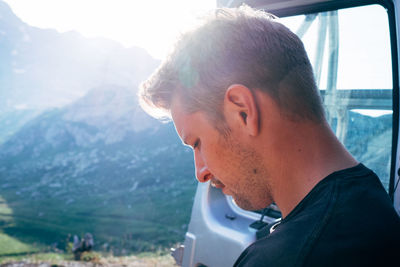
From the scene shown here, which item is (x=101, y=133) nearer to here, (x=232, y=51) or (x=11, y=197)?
(x=11, y=197)

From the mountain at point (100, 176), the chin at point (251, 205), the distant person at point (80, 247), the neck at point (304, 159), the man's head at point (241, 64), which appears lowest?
the mountain at point (100, 176)

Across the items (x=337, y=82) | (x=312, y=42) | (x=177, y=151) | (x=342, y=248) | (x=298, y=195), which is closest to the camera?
(x=342, y=248)

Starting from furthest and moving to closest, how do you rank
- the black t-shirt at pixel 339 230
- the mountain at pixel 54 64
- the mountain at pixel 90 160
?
the mountain at pixel 54 64 → the mountain at pixel 90 160 → the black t-shirt at pixel 339 230

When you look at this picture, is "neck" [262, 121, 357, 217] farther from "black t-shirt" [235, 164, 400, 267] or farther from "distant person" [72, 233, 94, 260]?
"distant person" [72, 233, 94, 260]

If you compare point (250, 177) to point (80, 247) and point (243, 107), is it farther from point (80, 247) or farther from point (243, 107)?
point (80, 247)

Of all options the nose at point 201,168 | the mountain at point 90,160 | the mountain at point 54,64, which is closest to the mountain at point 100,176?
the mountain at point 90,160

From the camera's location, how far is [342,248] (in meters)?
0.62

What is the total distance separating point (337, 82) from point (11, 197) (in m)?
28.7

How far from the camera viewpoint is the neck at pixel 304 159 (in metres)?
0.83

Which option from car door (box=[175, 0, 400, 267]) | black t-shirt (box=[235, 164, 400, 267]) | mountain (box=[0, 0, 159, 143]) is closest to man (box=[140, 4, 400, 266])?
black t-shirt (box=[235, 164, 400, 267])

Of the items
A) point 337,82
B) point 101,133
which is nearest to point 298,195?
point 337,82

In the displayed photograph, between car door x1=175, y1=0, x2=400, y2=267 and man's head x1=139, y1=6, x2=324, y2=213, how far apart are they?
706 millimetres

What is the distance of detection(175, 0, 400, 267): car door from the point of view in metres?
1.47

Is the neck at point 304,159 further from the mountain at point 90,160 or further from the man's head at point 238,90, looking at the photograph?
the mountain at point 90,160
